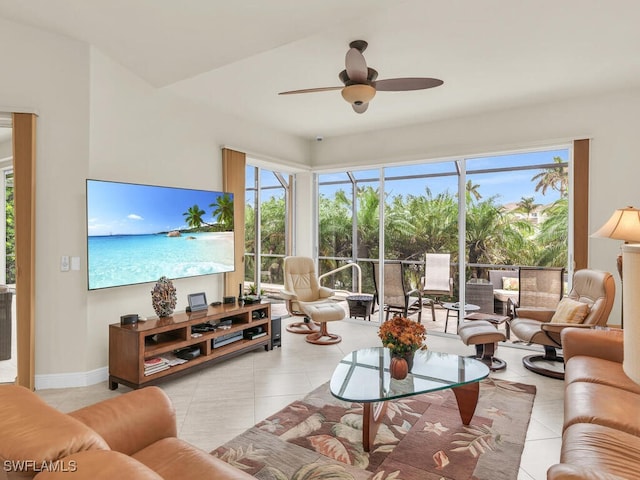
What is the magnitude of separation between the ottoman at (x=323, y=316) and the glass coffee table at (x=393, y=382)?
154cm

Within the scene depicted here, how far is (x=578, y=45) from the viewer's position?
3029 mm

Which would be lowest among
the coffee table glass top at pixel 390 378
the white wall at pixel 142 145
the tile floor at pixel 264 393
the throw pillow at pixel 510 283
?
the tile floor at pixel 264 393

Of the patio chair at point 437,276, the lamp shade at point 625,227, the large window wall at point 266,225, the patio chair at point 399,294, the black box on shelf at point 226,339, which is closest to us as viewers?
the lamp shade at point 625,227

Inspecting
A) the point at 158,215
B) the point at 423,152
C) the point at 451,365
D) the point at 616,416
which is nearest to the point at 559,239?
the point at 423,152

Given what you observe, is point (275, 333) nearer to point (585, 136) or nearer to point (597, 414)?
point (597, 414)

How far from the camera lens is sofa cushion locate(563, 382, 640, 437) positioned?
1.80 m

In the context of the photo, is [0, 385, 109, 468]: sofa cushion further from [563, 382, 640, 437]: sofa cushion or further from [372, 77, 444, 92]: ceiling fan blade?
[372, 77, 444, 92]: ceiling fan blade

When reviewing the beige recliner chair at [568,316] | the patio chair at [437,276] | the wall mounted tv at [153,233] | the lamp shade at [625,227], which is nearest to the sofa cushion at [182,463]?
the wall mounted tv at [153,233]

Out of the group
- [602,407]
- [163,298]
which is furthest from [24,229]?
[602,407]

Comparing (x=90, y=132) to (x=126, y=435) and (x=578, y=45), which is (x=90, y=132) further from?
(x=578, y=45)

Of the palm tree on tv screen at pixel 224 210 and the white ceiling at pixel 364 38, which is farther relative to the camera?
the palm tree on tv screen at pixel 224 210

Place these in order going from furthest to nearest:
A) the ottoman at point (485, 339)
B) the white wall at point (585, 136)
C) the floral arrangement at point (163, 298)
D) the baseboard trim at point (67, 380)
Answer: the white wall at point (585, 136), the ottoman at point (485, 339), the floral arrangement at point (163, 298), the baseboard trim at point (67, 380)

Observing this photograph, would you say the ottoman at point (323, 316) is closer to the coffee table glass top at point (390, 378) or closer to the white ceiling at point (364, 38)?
the coffee table glass top at point (390, 378)

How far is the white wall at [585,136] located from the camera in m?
3.94
